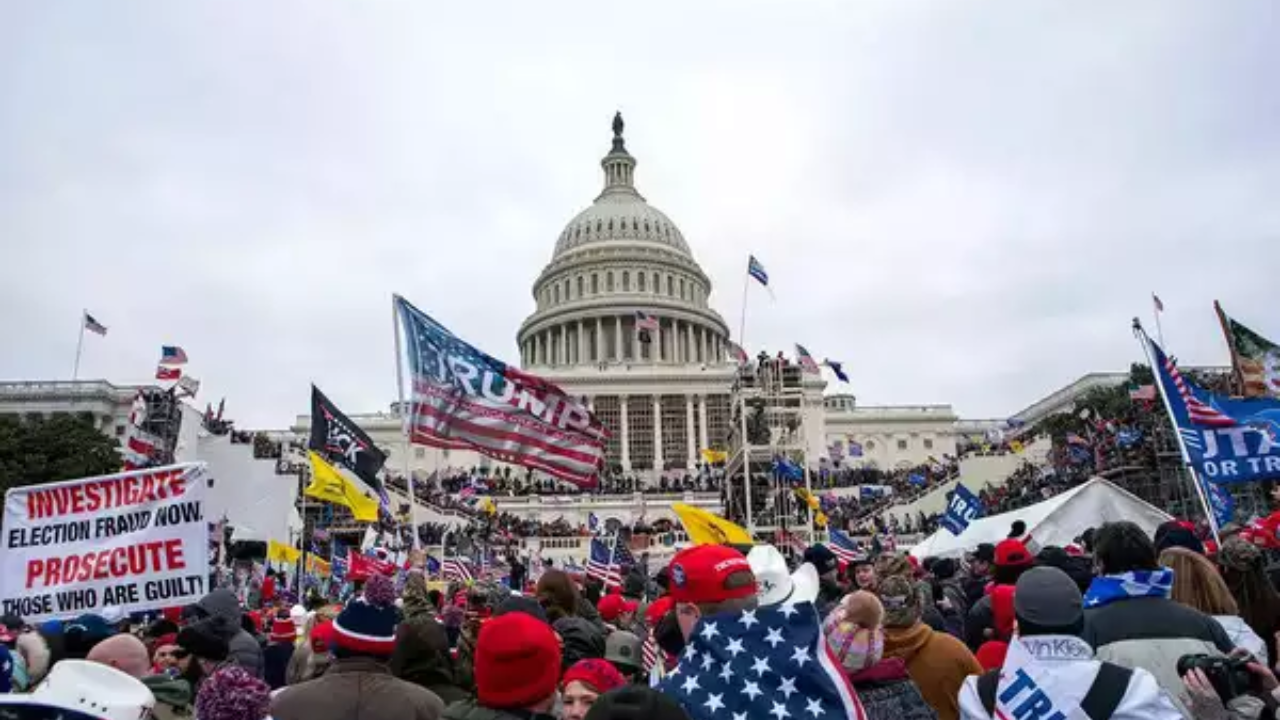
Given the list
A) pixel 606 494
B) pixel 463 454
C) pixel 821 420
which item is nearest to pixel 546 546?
pixel 606 494

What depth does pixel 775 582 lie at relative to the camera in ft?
12.8

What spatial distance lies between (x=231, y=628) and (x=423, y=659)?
1.84 metres

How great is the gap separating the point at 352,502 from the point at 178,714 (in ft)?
43.5

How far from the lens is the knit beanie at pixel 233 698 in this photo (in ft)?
11.8

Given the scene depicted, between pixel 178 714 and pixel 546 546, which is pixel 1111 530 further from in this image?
pixel 546 546

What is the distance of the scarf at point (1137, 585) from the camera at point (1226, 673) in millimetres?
1043

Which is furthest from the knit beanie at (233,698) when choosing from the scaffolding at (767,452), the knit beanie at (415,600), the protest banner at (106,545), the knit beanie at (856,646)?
the scaffolding at (767,452)

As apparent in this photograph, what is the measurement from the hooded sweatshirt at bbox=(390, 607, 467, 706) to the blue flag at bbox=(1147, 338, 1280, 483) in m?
10.1

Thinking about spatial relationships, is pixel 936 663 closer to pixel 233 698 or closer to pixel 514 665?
pixel 514 665

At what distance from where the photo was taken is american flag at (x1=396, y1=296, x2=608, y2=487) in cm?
1580

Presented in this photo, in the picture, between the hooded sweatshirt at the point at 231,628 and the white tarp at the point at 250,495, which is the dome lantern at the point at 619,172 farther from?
the hooded sweatshirt at the point at 231,628

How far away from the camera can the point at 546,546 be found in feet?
162

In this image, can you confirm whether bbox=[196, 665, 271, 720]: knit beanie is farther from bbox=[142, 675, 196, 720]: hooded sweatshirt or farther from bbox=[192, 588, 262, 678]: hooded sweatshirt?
bbox=[192, 588, 262, 678]: hooded sweatshirt

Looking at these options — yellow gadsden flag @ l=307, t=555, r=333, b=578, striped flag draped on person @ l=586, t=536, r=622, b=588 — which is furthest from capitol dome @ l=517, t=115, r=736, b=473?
striped flag draped on person @ l=586, t=536, r=622, b=588
